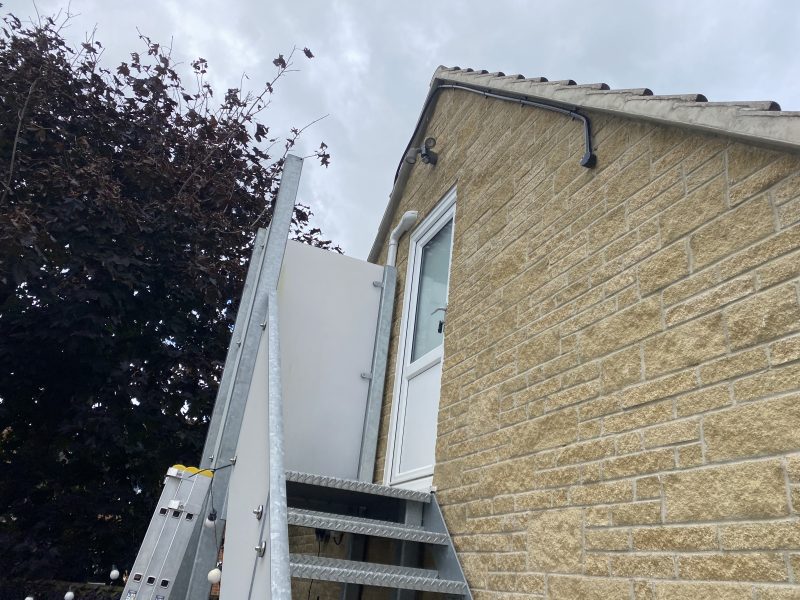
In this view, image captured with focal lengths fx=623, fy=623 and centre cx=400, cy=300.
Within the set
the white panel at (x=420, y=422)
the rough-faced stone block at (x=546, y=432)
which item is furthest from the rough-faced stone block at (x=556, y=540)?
the white panel at (x=420, y=422)

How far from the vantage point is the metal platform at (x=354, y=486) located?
3.30 metres

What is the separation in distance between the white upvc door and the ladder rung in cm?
54

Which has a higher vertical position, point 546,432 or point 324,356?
point 324,356

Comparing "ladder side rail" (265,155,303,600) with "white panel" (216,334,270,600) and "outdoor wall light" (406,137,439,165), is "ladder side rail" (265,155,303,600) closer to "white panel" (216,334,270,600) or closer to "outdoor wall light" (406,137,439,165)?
"white panel" (216,334,270,600)

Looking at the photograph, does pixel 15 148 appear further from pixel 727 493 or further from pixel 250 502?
pixel 727 493

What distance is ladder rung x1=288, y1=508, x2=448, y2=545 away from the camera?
119 inches

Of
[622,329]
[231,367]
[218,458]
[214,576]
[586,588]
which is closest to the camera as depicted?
[586,588]

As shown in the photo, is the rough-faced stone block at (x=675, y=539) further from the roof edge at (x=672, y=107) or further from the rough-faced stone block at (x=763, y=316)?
the roof edge at (x=672, y=107)

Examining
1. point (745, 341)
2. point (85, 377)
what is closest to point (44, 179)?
point (85, 377)

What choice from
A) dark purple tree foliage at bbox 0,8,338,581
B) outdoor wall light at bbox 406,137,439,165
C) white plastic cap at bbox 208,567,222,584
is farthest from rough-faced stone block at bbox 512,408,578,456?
dark purple tree foliage at bbox 0,8,338,581

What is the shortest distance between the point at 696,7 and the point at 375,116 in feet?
27.2

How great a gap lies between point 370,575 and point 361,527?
11.8 inches

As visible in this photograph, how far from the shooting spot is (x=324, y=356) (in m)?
4.73

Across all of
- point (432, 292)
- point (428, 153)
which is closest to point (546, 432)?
point (432, 292)
